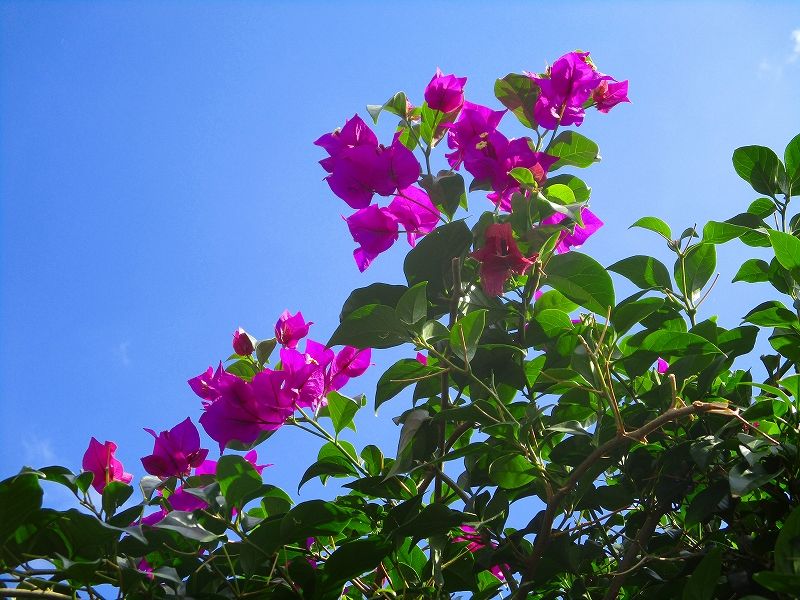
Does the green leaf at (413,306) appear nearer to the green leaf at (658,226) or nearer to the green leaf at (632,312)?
the green leaf at (632,312)

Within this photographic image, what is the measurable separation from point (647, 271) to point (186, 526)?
67cm

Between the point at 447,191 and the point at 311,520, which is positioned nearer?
the point at 311,520

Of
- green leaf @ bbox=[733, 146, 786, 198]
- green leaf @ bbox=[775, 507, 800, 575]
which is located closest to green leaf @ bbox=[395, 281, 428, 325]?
green leaf @ bbox=[775, 507, 800, 575]

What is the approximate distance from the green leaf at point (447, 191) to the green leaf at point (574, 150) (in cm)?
15

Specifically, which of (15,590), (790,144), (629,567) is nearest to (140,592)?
(15,590)

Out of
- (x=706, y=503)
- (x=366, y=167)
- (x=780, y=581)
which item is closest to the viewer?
(x=780, y=581)

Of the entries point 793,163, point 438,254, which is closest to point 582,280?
point 438,254

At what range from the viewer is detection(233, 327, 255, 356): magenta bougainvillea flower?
1063 mm

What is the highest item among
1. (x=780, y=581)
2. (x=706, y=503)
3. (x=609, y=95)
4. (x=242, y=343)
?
(x=609, y=95)

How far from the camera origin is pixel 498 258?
3.04 ft

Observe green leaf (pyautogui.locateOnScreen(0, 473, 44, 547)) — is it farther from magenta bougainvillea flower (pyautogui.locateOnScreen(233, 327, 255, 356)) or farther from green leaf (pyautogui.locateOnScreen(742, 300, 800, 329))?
green leaf (pyautogui.locateOnScreen(742, 300, 800, 329))

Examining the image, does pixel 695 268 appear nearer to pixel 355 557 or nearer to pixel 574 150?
pixel 574 150

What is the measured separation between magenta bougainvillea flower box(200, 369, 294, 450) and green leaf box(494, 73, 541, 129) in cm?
47

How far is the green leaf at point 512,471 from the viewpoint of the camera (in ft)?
3.17
